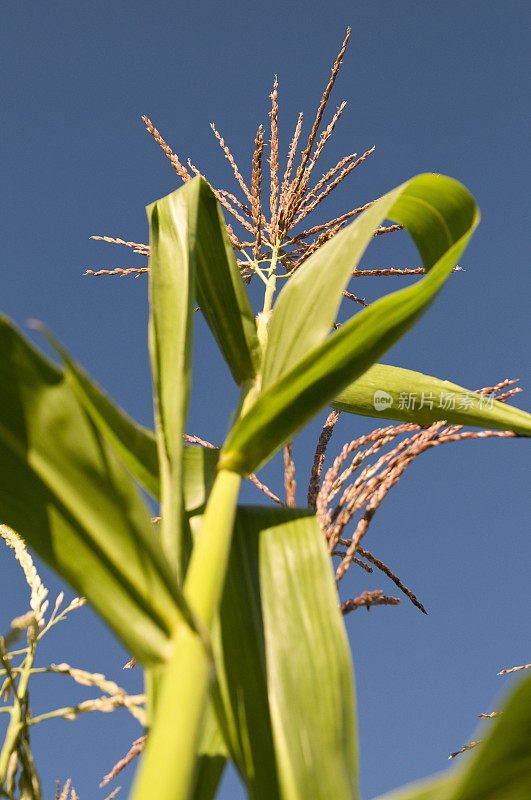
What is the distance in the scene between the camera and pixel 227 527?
30.4 inches

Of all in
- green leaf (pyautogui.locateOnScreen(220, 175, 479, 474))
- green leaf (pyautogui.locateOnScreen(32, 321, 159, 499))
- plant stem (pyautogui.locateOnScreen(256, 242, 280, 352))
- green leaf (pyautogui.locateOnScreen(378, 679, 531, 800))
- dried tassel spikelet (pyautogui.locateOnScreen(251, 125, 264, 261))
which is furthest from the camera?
dried tassel spikelet (pyautogui.locateOnScreen(251, 125, 264, 261))

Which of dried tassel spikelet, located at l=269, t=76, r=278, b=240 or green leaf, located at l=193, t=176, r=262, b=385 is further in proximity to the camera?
dried tassel spikelet, located at l=269, t=76, r=278, b=240

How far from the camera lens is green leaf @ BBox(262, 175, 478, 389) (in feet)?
3.45

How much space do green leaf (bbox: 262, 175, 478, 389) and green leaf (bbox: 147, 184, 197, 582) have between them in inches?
7.9

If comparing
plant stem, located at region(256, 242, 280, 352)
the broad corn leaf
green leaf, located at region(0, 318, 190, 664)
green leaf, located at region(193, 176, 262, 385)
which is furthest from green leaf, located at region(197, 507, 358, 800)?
plant stem, located at region(256, 242, 280, 352)

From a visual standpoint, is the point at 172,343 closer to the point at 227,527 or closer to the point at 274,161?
the point at 227,527

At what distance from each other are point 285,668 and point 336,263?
673 millimetres

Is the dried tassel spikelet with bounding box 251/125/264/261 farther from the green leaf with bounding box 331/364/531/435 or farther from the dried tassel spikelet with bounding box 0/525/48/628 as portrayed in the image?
the dried tassel spikelet with bounding box 0/525/48/628

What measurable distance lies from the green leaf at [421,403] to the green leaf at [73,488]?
610 millimetres

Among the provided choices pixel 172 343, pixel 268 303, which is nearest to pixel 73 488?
pixel 172 343

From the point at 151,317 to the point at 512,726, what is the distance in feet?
2.25

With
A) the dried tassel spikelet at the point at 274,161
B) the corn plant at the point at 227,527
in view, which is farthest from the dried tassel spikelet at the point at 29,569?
the dried tassel spikelet at the point at 274,161

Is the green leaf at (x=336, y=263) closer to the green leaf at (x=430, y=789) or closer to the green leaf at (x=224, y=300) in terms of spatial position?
the green leaf at (x=224, y=300)

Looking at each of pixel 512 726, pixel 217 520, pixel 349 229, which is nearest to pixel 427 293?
pixel 349 229
